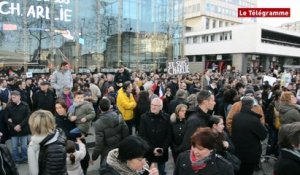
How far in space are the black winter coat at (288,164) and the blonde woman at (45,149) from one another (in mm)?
2436

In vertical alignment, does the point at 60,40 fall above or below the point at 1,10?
below

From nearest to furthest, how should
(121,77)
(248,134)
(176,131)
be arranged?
(248,134), (176,131), (121,77)

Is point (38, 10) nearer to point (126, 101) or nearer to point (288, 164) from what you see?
point (126, 101)

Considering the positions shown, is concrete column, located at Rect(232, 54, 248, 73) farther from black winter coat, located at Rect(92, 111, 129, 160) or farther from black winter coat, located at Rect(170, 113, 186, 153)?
black winter coat, located at Rect(92, 111, 129, 160)

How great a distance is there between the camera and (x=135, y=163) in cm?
298

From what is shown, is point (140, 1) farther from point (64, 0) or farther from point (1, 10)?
point (1, 10)

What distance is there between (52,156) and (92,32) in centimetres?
2672

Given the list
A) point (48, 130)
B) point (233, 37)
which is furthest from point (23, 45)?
point (233, 37)

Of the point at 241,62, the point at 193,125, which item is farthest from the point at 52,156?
the point at 241,62

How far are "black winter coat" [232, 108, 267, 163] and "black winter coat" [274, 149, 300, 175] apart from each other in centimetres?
228

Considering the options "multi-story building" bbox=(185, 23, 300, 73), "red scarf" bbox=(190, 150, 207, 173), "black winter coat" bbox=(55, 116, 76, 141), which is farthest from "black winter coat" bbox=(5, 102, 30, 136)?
"multi-story building" bbox=(185, 23, 300, 73)

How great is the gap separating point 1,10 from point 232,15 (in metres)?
66.1

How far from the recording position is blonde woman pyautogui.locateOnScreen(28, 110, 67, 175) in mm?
3936

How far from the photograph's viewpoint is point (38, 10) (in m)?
26.2
